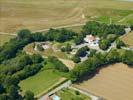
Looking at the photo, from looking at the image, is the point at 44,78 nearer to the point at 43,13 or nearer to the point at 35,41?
the point at 35,41

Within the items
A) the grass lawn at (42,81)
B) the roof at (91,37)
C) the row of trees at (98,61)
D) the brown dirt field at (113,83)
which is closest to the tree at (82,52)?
the row of trees at (98,61)

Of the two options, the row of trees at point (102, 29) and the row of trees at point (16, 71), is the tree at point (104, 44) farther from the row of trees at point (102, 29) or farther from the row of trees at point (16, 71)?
the row of trees at point (16, 71)

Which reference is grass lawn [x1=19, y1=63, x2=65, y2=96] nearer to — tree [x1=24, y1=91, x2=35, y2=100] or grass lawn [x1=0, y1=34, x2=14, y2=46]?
tree [x1=24, y1=91, x2=35, y2=100]

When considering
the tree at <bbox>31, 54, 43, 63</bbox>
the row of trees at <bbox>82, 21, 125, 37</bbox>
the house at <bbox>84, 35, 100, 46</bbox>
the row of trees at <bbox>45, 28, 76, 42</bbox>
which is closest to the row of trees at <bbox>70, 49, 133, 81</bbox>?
the house at <bbox>84, 35, 100, 46</bbox>

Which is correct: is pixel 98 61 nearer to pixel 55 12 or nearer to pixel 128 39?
pixel 128 39

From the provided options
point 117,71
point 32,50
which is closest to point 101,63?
point 117,71

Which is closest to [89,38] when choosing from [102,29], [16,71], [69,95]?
[102,29]
